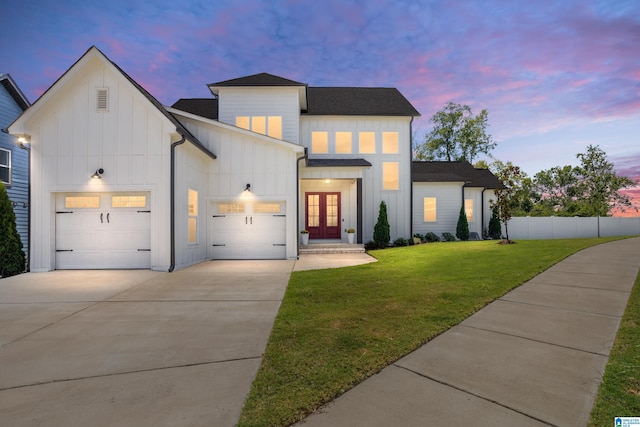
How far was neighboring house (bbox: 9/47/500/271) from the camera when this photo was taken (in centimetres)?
862

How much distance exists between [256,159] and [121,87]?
452 centimetres

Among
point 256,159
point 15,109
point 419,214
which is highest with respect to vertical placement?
point 15,109

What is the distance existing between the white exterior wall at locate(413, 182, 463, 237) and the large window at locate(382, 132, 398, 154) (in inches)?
115

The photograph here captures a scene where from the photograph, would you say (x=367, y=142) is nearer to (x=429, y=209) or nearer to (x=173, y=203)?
(x=429, y=209)

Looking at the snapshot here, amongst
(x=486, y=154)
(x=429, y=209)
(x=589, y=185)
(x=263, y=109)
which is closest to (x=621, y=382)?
(x=263, y=109)

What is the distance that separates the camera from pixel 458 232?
54.3 feet

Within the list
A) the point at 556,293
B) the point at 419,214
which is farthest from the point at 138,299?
the point at 419,214

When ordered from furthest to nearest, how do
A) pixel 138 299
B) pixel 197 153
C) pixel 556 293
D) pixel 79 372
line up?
pixel 197 153, pixel 138 299, pixel 556 293, pixel 79 372

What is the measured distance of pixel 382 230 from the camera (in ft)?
46.0

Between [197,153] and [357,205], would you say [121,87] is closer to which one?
[197,153]

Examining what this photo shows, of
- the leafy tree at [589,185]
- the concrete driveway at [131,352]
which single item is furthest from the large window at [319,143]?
the leafy tree at [589,185]

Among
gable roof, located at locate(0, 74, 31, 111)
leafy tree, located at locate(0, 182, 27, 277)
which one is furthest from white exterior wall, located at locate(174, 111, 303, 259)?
gable roof, located at locate(0, 74, 31, 111)

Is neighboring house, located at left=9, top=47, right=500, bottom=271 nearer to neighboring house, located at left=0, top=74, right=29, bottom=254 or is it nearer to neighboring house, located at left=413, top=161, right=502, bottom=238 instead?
neighboring house, located at left=413, top=161, right=502, bottom=238

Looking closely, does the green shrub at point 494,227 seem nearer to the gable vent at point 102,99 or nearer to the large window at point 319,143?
the large window at point 319,143
